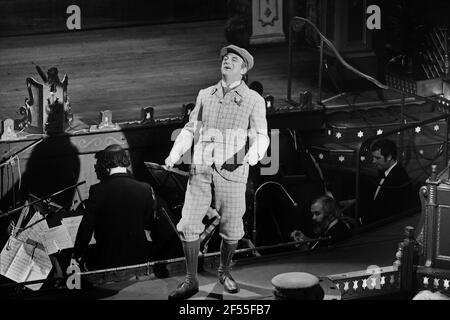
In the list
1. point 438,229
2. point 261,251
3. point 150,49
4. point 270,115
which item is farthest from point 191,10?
point 438,229

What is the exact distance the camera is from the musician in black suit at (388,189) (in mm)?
11922

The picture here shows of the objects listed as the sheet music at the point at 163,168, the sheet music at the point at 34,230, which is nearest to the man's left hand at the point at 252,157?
the sheet music at the point at 163,168

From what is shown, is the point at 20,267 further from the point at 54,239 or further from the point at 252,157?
the point at 252,157

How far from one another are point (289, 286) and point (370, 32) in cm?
409

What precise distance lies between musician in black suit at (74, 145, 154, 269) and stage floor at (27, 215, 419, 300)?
0.41 m

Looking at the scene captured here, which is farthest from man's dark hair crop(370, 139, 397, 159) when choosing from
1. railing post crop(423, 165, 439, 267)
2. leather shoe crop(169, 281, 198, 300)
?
leather shoe crop(169, 281, 198, 300)

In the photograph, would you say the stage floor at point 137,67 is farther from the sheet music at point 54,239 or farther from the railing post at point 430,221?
the railing post at point 430,221

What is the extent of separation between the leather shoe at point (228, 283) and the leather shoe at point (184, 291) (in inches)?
9.0

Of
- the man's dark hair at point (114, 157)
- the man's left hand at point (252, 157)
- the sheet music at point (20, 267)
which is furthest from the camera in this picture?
the sheet music at point (20, 267)

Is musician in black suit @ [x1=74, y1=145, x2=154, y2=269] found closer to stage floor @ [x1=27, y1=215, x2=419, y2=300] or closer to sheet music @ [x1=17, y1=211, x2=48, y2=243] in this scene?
stage floor @ [x1=27, y1=215, x2=419, y2=300]

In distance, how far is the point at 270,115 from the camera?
11812mm

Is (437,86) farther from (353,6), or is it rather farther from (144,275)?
(144,275)

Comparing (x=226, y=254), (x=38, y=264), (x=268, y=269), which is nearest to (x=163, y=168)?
(x=38, y=264)

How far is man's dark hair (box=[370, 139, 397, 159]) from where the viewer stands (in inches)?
468
